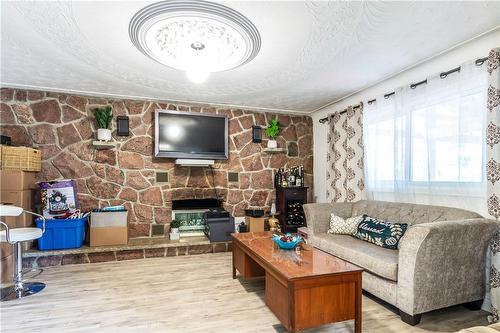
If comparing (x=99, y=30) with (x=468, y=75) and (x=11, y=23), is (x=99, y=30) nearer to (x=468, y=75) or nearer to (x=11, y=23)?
(x=11, y=23)

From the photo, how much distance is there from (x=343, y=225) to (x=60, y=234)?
12.0 ft

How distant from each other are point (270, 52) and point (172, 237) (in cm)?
302

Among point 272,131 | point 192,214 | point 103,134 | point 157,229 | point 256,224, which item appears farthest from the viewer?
point 272,131

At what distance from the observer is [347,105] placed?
164 inches

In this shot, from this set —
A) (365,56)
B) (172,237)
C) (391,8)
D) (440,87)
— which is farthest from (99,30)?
(440,87)

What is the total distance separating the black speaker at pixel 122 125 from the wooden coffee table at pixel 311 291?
3.14m

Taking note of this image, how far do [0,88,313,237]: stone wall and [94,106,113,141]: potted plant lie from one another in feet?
0.42

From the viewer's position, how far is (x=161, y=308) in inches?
92.2

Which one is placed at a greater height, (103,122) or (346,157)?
(103,122)

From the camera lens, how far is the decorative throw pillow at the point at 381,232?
2596 millimetres

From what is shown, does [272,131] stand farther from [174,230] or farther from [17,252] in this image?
[17,252]

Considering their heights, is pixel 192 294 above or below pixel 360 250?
below

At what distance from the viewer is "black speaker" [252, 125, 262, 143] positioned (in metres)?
4.82

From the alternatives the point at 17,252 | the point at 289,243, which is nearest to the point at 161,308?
the point at 289,243
